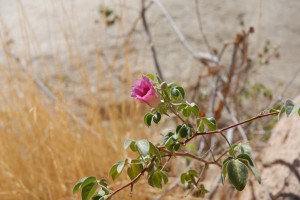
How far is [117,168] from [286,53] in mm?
2329

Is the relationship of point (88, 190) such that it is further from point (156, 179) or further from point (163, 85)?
point (163, 85)

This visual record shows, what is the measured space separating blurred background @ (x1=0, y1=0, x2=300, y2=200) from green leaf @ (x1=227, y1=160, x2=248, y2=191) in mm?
764

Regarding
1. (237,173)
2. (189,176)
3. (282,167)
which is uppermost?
(237,173)

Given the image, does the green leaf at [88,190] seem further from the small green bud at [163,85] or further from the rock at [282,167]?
the rock at [282,167]

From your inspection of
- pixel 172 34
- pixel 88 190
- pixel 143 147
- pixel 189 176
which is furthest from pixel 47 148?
pixel 172 34

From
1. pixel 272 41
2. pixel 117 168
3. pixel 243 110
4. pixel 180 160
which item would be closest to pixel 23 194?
pixel 180 160

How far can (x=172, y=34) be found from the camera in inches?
132

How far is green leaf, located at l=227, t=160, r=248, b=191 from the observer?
3.48 ft

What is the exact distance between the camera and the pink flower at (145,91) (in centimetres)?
108

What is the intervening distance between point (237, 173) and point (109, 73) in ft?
6.67

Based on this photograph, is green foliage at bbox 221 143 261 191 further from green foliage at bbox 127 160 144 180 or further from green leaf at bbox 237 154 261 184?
green foliage at bbox 127 160 144 180

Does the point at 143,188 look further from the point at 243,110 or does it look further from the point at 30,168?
the point at 243,110

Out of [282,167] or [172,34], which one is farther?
[172,34]

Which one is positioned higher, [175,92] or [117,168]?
[175,92]
